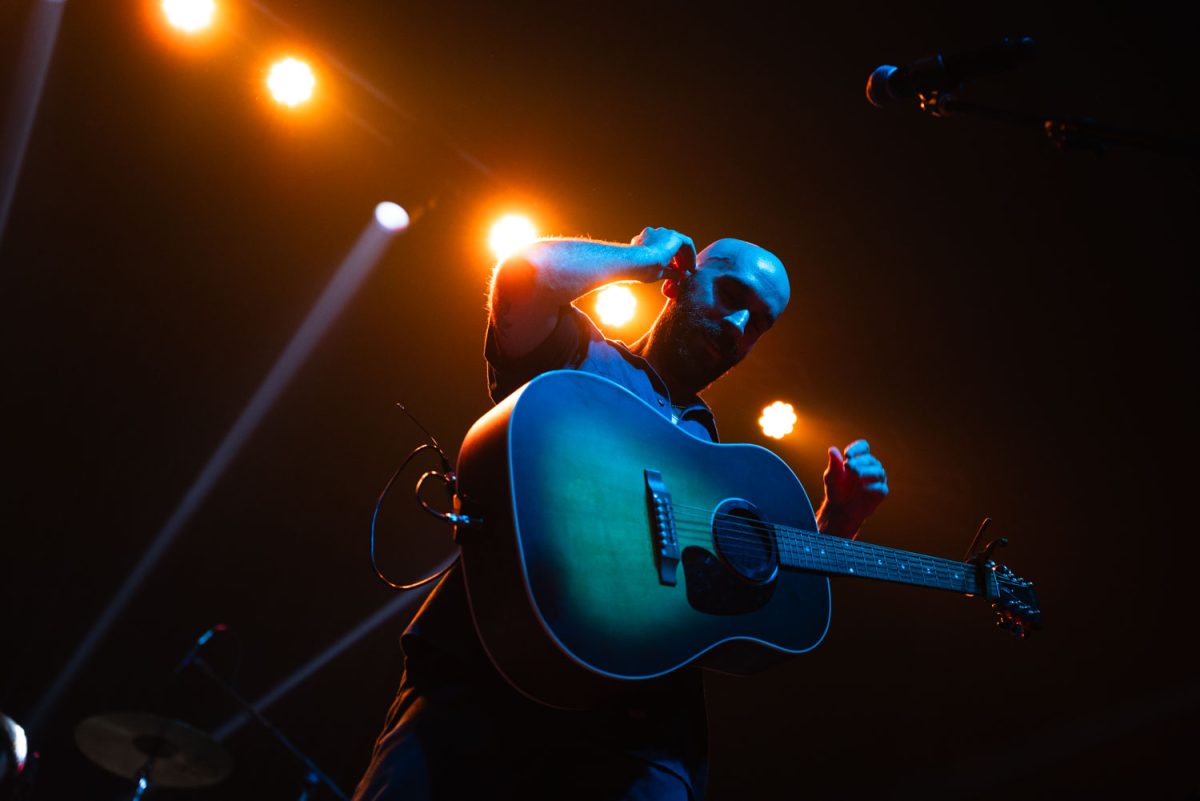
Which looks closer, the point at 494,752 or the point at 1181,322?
the point at 494,752

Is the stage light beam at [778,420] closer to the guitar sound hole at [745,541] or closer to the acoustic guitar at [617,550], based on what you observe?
the acoustic guitar at [617,550]

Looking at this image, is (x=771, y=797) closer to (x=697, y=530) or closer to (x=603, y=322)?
(x=603, y=322)

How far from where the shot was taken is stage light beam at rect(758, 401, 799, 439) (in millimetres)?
6121

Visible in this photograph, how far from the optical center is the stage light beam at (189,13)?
13.8 feet

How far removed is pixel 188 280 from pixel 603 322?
320 cm

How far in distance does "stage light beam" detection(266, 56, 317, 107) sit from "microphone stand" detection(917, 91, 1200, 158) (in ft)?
12.6

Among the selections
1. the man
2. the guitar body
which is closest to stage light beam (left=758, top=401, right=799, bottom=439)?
the man

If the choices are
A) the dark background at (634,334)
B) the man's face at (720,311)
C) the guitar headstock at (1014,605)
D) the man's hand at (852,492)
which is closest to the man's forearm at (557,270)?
the man's face at (720,311)

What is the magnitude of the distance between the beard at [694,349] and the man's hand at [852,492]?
544mm

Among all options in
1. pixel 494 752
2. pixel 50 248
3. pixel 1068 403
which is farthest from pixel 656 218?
pixel 50 248

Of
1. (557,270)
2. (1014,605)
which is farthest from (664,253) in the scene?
(1014,605)

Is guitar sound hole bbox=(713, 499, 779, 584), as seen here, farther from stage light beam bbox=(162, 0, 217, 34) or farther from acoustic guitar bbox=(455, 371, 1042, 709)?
stage light beam bbox=(162, 0, 217, 34)

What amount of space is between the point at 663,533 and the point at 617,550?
6.3 inches

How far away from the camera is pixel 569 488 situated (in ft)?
5.64
